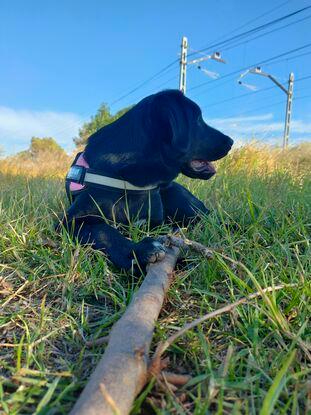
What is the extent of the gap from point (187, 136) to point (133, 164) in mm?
302

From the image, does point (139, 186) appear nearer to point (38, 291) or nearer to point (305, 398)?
point (38, 291)

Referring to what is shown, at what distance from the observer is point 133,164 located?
5.85ft

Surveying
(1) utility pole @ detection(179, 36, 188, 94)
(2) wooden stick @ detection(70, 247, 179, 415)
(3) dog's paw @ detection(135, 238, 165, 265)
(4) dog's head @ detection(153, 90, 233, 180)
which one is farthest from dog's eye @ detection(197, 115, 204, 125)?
(1) utility pole @ detection(179, 36, 188, 94)

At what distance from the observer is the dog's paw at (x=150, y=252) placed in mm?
1258

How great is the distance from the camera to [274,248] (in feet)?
4.65

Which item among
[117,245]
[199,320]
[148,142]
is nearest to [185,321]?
[199,320]

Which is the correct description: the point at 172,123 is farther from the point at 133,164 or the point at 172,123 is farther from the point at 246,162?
the point at 246,162

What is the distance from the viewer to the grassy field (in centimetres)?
70

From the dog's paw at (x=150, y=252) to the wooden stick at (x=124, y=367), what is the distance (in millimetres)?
329

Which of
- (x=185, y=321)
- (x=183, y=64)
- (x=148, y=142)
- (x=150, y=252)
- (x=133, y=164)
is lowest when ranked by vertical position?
(x=185, y=321)

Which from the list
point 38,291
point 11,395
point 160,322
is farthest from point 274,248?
point 11,395

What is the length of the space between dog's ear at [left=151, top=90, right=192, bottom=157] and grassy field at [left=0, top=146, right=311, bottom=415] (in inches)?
15.5

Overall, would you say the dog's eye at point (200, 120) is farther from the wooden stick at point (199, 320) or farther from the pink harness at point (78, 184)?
the wooden stick at point (199, 320)

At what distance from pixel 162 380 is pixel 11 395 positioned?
0.94 ft
